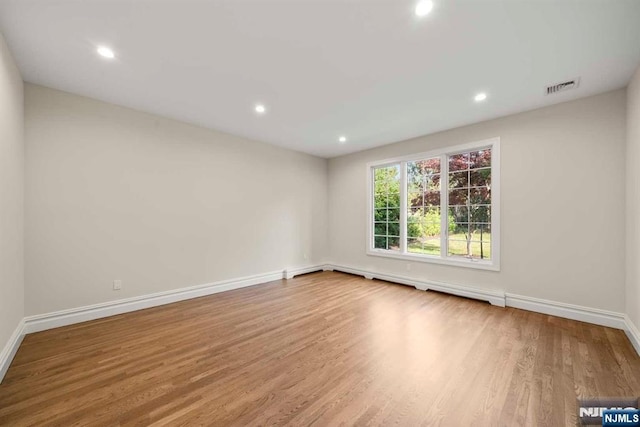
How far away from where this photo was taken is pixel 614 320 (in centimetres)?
287

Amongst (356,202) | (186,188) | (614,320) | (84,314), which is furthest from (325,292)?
(614,320)

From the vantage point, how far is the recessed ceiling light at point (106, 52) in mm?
2219

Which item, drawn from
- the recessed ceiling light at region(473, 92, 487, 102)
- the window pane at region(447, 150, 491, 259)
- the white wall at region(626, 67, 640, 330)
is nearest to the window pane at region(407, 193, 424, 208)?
the window pane at region(447, 150, 491, 259)

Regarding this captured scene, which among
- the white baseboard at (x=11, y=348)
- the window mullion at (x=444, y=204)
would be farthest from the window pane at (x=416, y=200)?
the white baseboard at (x=11, y=348)

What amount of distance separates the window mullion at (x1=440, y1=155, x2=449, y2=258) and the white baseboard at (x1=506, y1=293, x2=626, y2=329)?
3.64ft

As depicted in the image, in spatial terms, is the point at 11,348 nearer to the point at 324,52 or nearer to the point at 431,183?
the point at 324,52

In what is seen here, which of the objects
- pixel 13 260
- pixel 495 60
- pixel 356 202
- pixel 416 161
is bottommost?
pixel 13 260

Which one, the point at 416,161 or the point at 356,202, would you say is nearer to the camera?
the point at 416,161

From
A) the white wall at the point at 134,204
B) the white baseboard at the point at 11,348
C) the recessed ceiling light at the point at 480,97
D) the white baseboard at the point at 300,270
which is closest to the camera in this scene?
the white baseboard at the point at 11,348

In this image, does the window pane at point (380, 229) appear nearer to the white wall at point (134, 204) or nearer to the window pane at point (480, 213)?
the window pane at point (480, 213)

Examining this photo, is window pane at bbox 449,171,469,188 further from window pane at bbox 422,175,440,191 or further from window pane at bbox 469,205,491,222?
window pane at bbox 469,205,491,222

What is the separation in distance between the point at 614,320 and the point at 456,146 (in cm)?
291

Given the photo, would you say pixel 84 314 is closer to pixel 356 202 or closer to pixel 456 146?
pixel 356 202

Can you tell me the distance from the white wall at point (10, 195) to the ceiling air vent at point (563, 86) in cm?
535
